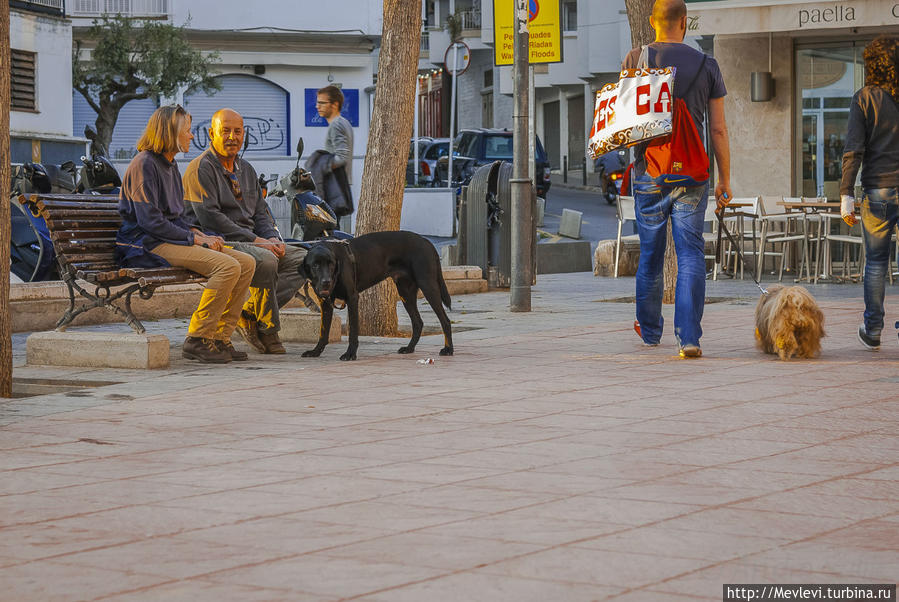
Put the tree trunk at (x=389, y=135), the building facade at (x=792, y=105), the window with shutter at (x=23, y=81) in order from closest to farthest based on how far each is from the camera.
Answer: the tree trunk at (x=389, y=135)
the building facade at (x=792, y=105)
the window with shutter at (x=23, y=81)

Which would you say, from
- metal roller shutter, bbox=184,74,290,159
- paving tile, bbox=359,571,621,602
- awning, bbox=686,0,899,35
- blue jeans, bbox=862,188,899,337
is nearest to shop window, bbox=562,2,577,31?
metal roller shutter, bbox=184,74,290,159

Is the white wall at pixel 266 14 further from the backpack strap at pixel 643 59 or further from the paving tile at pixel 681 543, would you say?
the paving tile at pixel 681 543

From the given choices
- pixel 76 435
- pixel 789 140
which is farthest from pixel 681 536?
pixel 789 140

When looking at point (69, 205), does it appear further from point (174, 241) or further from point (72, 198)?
point (174, 241)

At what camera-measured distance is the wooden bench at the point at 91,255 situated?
8852 mm

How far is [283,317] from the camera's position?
10422 mm

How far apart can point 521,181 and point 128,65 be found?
92.1 feet

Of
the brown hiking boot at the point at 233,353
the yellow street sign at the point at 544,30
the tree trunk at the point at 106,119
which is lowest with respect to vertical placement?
the brown hiking boot at the point at 233,353

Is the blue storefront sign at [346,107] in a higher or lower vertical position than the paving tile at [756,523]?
higher

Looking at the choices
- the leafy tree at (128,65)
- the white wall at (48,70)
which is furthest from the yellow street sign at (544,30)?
the leafy tree at (128,65)

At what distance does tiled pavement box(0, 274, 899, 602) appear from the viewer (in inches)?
152

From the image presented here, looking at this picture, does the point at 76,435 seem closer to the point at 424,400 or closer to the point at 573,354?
the point at 424,400

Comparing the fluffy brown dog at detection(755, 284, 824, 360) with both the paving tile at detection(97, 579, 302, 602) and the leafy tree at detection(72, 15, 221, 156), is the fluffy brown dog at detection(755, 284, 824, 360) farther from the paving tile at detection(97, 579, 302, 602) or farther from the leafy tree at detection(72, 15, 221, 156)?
the leafy tree at detection(72, 15, 221, 156)

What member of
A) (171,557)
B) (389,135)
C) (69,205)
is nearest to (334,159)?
(389,135)
